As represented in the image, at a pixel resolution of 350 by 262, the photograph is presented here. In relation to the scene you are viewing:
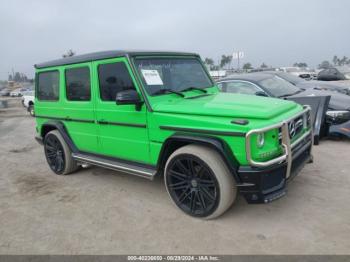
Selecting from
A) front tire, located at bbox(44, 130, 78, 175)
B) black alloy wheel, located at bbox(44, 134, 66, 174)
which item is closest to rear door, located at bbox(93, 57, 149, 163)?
front tire, located at bbox(44, 130, 78, 175)

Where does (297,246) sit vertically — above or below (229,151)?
below

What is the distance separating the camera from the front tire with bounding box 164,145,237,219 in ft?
10.6

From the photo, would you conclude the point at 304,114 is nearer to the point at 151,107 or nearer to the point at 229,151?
the point at 229,151

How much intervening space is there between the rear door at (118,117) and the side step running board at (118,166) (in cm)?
10

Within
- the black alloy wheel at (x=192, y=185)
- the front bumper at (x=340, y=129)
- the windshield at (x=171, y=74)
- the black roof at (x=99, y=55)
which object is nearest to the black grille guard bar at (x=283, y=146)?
the black alloy wheel at (x=192, y=185)

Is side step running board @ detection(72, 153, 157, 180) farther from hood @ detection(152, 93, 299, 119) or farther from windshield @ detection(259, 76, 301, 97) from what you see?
windshield @ detection(259, 76, 301, 97)

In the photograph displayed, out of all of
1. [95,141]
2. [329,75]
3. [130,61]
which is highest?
[329,75]

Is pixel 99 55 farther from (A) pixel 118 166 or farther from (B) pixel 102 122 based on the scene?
(A) pixel 118 166

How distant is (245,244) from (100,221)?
5.69ft

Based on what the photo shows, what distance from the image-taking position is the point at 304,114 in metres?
3.92

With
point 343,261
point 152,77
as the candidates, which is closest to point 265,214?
point 343,261

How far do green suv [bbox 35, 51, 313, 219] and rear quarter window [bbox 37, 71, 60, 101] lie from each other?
0.03m

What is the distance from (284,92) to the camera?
7059 millimetres

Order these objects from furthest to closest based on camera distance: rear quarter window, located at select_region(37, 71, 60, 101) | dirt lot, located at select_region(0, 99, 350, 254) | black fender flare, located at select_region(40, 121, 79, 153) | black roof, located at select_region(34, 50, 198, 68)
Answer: rear quarter window, located at select_region(37, 71, 60, 101) → black fender flare, located at select_region(40, 121, 79, 153) → black roof, located at select_region(34, 50, 198, 68) → dirt lot, located at select_region(0, 99, 350, 254)
